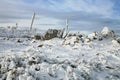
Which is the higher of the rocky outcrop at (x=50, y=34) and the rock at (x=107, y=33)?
the rock at (x=107, y=33)

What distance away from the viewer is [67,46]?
14328 mm

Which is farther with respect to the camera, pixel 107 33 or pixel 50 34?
pixel 50 34

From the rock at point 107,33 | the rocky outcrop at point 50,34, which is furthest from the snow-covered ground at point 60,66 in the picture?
the rocky outcrop at point 50,34

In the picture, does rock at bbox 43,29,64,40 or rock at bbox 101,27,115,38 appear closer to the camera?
rock at bbox 101,27,115,38

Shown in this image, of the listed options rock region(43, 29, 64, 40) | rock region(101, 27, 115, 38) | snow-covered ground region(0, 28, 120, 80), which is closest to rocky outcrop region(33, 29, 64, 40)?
rock region(43, 29, 64, 40)

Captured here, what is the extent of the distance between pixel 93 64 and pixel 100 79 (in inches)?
42.6

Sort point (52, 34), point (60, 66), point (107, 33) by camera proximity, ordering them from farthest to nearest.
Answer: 1. point (52, 34)
2. point (107, 33)
3. point (60, 66)

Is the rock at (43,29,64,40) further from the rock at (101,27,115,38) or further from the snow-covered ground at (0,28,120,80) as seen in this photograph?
the snow-covered ground at (0,28,120,80)

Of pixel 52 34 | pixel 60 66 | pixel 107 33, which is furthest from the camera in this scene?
pixel 52 34

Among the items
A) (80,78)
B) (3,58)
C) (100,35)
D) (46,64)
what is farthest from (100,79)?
(100,35)

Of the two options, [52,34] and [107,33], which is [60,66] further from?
[52,34]

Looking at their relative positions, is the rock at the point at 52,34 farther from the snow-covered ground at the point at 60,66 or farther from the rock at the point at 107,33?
the snow-covered ground at the point at 60,66

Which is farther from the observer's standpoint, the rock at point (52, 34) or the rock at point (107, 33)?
the rock at point (52, 34)

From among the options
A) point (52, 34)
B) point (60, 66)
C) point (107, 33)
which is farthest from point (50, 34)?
point (60, 66)
